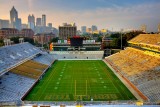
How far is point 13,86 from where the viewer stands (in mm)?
28703

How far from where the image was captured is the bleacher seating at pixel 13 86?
1002 inches

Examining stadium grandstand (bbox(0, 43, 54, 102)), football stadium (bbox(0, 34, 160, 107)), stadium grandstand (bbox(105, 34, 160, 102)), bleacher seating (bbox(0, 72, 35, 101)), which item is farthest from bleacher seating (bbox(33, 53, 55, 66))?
bleacher seating (bbox(0, 72, 35, 101))

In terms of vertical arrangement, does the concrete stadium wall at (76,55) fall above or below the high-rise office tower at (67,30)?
below

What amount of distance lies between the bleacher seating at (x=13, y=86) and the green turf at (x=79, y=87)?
38.3 inches

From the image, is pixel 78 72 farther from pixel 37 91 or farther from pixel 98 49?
pixel 98 49

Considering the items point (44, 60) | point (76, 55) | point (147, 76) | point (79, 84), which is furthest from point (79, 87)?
point (76, 55)

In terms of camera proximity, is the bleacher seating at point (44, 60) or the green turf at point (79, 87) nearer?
the green turf at point (79, 87)

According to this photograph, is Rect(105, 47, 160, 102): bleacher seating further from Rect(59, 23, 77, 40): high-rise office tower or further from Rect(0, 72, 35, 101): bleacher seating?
Rect(59, 23, 77, 40): high-rise office tower

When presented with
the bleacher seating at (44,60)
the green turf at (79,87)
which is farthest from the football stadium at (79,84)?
the bleacher seating at (44,60)

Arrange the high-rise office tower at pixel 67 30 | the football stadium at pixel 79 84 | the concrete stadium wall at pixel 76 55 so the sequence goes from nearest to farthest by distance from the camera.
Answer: the football stadium at pixel 79 84 → the concrete stadium wall at pixel 76 55 → the high-rise office tower at pixel 67 30

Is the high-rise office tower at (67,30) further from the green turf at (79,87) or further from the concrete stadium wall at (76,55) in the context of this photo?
the green turf at (79,87)

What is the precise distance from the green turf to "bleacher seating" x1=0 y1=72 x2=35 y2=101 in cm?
97

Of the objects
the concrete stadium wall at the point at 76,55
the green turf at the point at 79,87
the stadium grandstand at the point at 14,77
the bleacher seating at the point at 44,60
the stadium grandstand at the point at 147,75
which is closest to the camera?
the stadium grandstand at the point at 147,75

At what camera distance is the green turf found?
90.2ft
